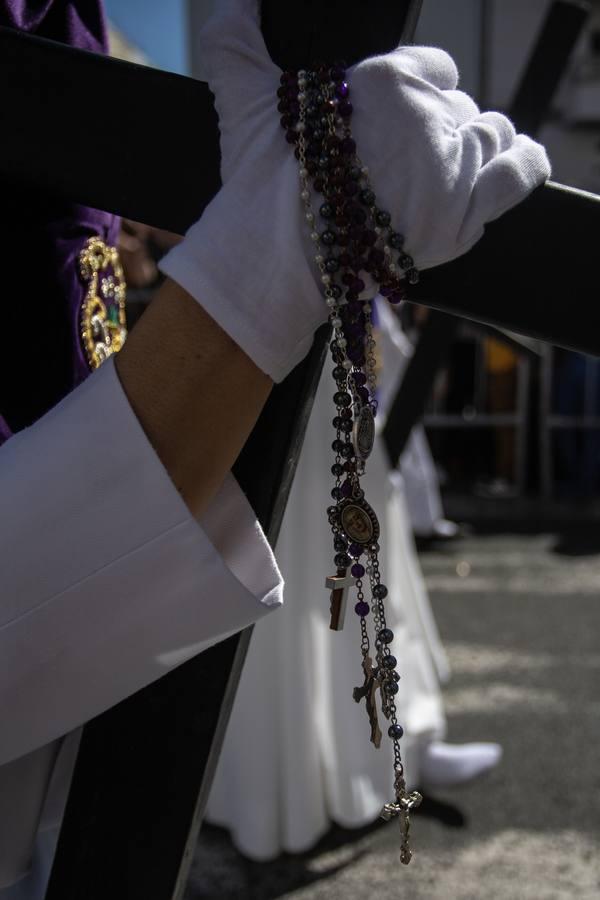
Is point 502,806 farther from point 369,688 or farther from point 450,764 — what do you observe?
point 369,688

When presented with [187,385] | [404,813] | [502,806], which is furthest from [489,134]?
[502,806]

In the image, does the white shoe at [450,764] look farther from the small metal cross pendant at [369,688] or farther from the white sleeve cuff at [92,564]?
the white sleeve cuff at [92,564]

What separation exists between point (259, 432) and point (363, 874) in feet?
6.28

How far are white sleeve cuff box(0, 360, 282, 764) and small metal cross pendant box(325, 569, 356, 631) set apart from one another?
0.08 metres

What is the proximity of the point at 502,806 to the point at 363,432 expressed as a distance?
2203mm

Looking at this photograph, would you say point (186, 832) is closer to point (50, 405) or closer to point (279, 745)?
point (50, 405)

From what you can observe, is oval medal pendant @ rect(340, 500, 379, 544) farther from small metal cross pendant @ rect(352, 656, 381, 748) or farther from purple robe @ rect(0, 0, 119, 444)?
purple robe @ rect(0, 0, 119, 444)

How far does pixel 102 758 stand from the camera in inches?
28.5

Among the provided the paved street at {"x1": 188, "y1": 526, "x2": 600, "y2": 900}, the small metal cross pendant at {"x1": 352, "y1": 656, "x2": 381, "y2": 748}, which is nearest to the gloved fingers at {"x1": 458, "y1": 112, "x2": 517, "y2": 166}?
the small metal cross pendant at {"x1": 352, "y1": 656, "x2": 381, "y2": 748}

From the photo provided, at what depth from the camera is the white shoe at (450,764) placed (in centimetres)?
262

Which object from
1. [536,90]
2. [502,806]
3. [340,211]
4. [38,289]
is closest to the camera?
[340,211]

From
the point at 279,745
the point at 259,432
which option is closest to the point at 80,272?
the point at 259,432

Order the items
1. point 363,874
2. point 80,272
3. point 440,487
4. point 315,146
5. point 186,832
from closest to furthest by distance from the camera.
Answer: point 315,146, point 186,832, point 80,272, point 363,874, point 440,487

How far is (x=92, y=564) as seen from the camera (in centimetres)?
59
